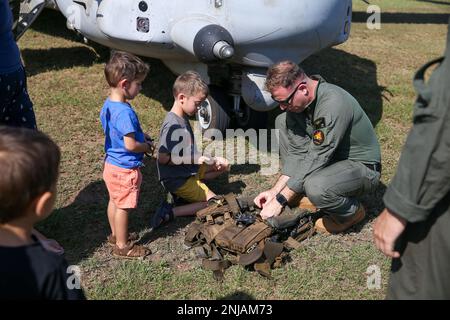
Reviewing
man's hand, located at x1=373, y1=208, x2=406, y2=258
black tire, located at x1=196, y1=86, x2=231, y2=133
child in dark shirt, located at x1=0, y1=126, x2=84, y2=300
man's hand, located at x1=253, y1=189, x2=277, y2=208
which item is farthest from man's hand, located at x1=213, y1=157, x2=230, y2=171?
child in dark shirt, located at x1=0, y1=126, x2=84, y2=300

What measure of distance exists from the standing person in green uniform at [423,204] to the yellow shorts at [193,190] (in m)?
2.13

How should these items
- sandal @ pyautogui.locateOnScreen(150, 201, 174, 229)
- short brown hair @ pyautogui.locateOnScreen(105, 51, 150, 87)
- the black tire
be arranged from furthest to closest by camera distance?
the black tire < sandal @ pyautogui.locateOnScreen(150, 201, 174, 229) < short brown hair @ pyautogui.locateOnScreen(105, 51, 150, 87)

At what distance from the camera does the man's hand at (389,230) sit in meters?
1.77

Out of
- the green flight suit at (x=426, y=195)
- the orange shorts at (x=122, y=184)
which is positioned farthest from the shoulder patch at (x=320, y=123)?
the green flight suit at (x=426, y=195)

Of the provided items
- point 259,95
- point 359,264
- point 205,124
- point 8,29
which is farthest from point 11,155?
point 205,124

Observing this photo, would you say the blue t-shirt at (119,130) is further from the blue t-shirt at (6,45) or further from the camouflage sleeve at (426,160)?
the camouflage sleeve at (426,160)

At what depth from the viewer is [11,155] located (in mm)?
1548

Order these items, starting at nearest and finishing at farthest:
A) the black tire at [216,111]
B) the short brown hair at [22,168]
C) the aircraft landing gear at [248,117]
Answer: the short brown hair at [22,168], the black tire at [216,111], the aircraft landing gear at [248,117]

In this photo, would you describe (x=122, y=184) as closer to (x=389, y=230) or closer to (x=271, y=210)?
(x=271, y=210)

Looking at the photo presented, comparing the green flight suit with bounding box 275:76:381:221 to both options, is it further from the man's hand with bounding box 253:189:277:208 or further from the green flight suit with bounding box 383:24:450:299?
the green flight suit with bounding box 383:24:450:299

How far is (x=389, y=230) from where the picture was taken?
179 cm

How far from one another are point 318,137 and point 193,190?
3.36 ft

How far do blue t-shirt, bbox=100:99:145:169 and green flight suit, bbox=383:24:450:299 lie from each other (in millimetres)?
1705

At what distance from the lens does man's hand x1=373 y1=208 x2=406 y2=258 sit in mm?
1769
